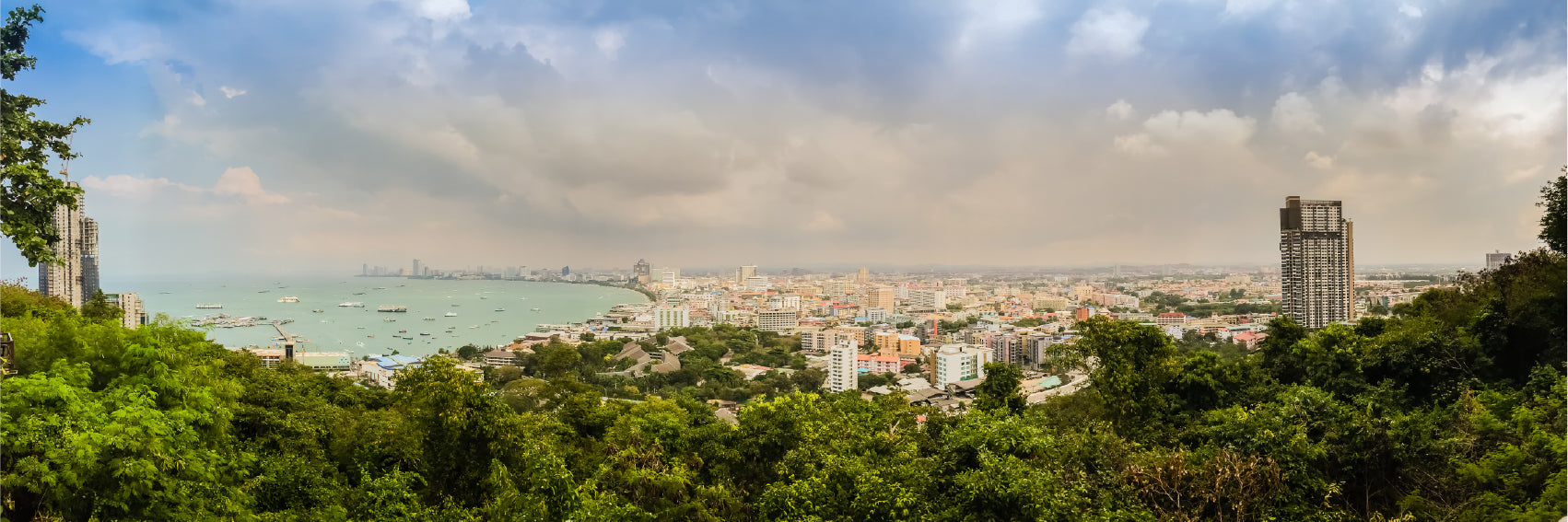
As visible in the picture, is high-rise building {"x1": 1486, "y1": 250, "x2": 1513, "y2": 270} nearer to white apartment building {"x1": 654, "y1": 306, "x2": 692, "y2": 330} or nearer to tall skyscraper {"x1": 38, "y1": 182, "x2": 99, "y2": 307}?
tall skyscraper {"x1": 38, "y1": 182, "x2": 99, "y2": 307}

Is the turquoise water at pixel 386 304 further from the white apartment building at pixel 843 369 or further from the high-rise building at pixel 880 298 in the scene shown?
the white apartment building at pixel 843 369

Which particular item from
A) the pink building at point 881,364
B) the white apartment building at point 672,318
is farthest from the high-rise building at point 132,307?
the pink building at point 881,364

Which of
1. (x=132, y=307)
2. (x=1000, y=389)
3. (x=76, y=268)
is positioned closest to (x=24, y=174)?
(x=1000, y=389)

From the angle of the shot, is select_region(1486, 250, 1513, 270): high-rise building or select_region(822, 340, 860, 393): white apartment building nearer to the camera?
select_region(1486, 250, 1513, 270): high-rise building

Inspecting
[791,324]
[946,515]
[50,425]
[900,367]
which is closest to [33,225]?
[50,425]

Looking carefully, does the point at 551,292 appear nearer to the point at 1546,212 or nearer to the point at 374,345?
the point at 374,345

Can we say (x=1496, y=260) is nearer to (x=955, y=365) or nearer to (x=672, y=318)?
(x=955, y=365)

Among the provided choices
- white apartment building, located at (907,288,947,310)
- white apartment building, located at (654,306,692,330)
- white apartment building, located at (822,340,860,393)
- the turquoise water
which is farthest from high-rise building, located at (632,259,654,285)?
white apartment building, located at (822,340,860,393)
